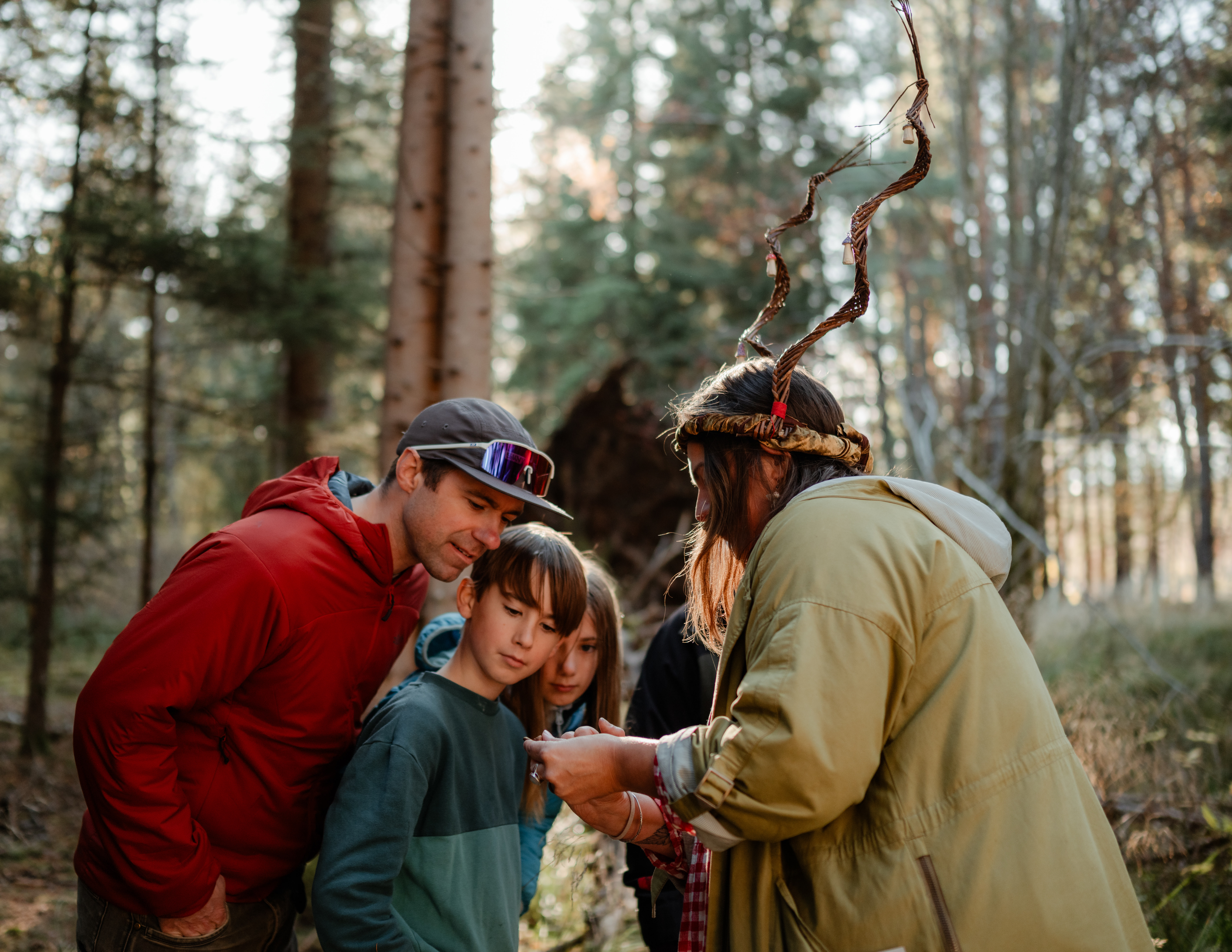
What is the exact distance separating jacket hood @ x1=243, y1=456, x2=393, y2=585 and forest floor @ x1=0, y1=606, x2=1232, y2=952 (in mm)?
2041

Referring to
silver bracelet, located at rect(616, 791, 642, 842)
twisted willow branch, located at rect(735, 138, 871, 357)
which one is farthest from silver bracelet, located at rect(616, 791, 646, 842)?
twisted willow branch, located at rect(735, 138, 871, 357)

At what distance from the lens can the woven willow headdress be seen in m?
1.76

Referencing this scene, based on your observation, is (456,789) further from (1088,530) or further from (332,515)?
(1088,530)

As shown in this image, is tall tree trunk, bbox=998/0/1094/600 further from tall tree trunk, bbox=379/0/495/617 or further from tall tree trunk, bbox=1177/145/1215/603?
tall tree trunk, bbox=1177/145/1215/603

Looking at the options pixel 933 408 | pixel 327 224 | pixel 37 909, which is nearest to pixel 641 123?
pixel 327 224

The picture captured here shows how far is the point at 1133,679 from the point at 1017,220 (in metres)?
5.24

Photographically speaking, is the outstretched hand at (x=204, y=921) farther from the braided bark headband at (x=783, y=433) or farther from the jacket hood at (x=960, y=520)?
the jacket hood at (x=960, y=520)

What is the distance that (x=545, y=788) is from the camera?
2.72 m

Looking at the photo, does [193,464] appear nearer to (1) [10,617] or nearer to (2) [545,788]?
(1) [10,617]

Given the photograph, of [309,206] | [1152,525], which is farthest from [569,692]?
[1152,525]

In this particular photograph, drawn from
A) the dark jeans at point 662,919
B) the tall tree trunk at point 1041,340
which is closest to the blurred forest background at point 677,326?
the tall tree trunk at point 1041,340

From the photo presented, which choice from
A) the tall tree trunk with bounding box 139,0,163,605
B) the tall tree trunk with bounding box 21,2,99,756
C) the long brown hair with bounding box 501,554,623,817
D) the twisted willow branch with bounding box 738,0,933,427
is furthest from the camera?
the tall tree trunk with bounding box 139,0,163,605

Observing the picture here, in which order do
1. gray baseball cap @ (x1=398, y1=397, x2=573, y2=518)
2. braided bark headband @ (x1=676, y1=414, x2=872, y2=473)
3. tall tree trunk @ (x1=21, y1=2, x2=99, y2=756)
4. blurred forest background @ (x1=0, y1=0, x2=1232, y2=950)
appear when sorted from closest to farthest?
braided bark headband @ (x1=676, y1=414, x2=872, y2=473)
gray baseball cap @ (x1=398, y1=397, x2=573, y2=518)
blurred forest background @ (x1=0, y1=0, x2=1232, y2=950)
tall tree trunk @ (x1=21, y1=2, x2=99, y2=756)

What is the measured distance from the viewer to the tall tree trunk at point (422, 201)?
185 inches
